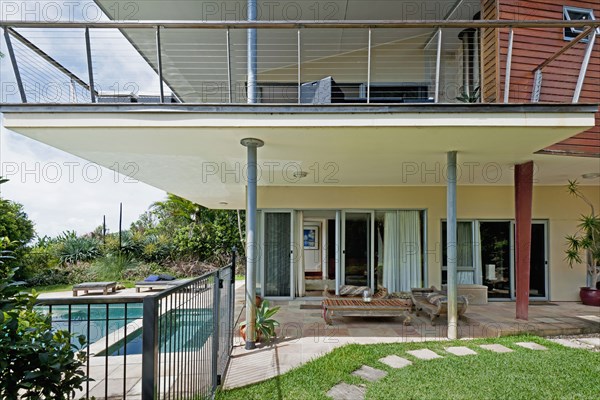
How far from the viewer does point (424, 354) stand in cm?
526

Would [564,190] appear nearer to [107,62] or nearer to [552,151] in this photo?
[552,151]

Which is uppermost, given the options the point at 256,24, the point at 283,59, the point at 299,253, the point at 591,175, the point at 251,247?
the point at 283,59

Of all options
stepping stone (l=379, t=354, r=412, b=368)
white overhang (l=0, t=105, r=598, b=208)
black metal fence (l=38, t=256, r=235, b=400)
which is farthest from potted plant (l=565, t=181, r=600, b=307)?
black metal fence (l=38, t=256, r=235, b=400)

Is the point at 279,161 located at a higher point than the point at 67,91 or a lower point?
lower

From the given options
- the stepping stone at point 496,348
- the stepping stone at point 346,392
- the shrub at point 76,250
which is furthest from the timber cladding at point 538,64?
the shrub at point 76,250

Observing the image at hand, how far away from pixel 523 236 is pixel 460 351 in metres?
2.76

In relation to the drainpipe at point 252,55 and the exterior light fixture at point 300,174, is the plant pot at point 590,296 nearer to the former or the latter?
the exterior light fixture at point 300,174

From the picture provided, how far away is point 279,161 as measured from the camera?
7.07 meters

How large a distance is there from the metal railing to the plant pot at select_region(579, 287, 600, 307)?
5658 millimetres

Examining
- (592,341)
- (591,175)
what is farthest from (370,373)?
(591,175)

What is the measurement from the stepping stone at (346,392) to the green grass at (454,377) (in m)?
0.07

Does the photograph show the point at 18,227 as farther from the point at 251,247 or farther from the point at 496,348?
the point at 496,348

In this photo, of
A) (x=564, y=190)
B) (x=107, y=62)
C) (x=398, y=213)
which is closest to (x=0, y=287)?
(x=107, y=62)

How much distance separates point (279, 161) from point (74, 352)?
5.34m
